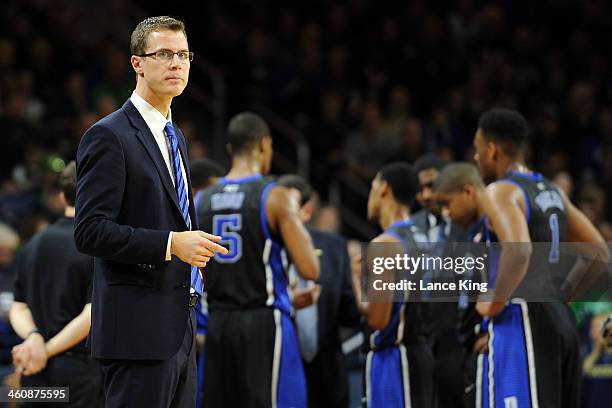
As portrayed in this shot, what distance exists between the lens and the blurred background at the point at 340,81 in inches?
444

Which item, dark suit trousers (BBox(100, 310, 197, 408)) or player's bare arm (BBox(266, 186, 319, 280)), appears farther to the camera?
player's bare arm (BBox(266, 186, 319, 280))

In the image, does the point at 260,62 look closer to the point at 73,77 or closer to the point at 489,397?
the point at 73,77

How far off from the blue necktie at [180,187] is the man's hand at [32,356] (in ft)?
5.12

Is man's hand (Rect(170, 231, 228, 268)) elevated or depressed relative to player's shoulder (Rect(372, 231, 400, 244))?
depressed

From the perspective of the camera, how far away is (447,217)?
22.3 ft

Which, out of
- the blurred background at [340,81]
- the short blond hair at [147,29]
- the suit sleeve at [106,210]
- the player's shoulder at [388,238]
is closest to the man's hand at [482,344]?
the player's shoulder at [388,238]

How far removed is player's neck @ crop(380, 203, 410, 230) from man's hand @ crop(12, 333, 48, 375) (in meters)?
2.30

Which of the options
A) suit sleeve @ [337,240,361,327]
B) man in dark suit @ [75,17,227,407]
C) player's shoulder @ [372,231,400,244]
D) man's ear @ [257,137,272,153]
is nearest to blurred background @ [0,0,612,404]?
suit sleeve @ [337,240,361,327]

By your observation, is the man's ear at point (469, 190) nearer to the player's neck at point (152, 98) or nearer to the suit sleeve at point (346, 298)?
the suit sleeve at point (346, 298)

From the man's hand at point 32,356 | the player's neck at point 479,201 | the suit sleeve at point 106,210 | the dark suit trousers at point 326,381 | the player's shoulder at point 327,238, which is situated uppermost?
the player's neck at point 479,201

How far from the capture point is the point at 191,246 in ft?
12.2

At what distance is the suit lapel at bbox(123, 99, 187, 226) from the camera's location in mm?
3883

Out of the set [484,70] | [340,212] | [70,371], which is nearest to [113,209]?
[70,371]

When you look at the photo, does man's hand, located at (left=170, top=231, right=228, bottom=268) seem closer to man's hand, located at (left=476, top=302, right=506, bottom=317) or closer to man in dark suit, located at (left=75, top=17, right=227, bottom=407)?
man in dark suit, located at (left=75, top=17, right=227, bottom=407)
